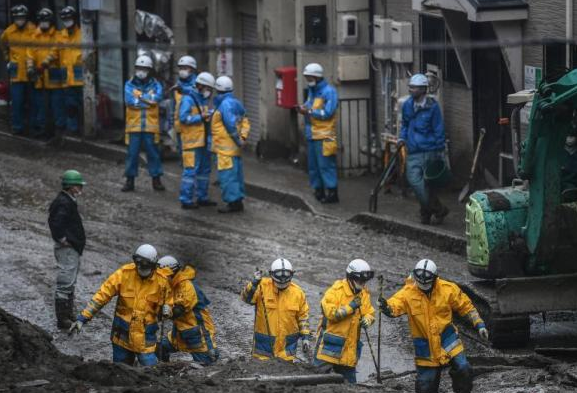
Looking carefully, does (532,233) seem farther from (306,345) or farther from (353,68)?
(353,68)

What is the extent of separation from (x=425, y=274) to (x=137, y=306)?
8.44 feet

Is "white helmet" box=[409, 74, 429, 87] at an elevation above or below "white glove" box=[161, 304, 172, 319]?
above

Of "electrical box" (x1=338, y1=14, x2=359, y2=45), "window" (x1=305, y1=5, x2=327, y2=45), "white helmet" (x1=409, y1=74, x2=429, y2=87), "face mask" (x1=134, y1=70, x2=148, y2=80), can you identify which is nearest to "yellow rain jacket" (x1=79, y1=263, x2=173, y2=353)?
"white helmet" (x1=409, y1=74, x2=429, y2=87)

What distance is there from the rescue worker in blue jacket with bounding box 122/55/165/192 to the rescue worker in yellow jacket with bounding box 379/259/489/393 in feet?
30.0

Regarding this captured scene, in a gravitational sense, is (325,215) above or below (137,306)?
below

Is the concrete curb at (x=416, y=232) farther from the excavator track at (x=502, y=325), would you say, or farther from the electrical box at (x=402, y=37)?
the excavator track at (x=502, y=325)

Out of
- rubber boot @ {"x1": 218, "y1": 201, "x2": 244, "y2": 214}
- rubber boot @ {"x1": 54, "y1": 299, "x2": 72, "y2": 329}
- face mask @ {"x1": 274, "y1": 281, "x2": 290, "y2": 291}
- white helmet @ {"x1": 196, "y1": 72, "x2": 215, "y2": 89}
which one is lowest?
rubber boot @ {"x1": 54, "y1": 299, "x2": 72, "y2": 329}

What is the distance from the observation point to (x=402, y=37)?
22.8 meters

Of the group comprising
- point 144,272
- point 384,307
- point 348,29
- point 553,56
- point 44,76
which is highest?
point 348,29

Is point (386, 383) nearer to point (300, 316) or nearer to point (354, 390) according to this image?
point (300, 316)

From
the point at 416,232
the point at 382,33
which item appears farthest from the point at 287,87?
the point at 416,232

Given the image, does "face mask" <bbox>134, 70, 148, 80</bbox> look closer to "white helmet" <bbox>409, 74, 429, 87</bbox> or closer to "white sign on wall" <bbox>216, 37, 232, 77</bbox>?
"white sign on wall" <bbox>216, 37, 232, 77</bbox>

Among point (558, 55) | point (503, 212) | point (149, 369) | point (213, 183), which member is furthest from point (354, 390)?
point (213, 183)

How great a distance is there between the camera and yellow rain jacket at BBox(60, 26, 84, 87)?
26516 mm
